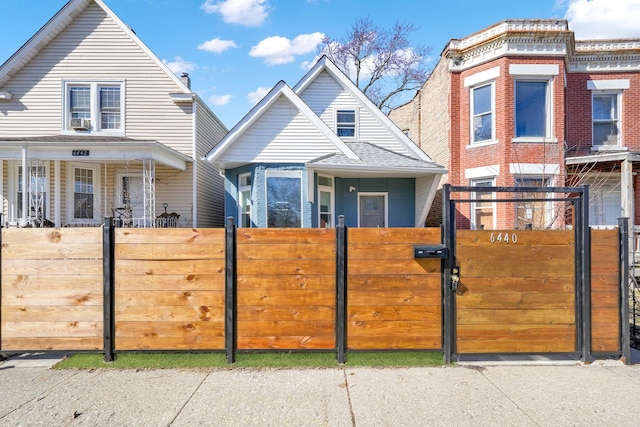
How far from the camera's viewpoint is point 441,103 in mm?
12930

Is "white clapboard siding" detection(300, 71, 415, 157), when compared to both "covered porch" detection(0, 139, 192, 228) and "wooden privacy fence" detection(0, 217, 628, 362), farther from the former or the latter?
"wooden privacy fence" detection(0, 217, 628, 362)

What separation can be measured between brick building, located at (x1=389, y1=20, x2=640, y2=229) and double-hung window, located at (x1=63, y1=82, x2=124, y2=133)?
12.1 metres

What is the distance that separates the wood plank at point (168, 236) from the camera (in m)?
3.99

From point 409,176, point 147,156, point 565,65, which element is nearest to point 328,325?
point 409,176

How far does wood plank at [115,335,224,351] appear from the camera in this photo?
3941 mm

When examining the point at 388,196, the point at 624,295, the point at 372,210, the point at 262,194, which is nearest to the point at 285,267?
the point at 624,295

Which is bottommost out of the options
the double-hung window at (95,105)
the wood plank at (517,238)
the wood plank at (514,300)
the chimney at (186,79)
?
the wood plank at (514,300)

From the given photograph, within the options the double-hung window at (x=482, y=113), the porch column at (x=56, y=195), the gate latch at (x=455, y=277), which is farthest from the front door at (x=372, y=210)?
the porch column at (x=56, y=195)

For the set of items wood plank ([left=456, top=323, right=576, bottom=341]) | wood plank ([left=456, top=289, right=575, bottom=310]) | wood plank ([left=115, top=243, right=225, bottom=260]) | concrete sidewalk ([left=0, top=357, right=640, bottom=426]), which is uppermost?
wood plank ([left=115, top=243, right=225, bottom=260])

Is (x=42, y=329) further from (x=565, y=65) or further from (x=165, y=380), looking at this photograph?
(x=565, y=65)

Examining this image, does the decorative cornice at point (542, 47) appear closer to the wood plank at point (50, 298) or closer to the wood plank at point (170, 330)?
the wood plank at point (170, 330)

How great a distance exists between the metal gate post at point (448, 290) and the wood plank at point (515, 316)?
13 centimetres

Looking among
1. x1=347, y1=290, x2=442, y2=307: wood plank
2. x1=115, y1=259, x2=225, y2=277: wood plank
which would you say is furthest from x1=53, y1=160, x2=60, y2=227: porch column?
x1=347, y1=290, x2=442, y2=307: wood plank

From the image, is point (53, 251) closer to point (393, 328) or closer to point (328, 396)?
point (328, 396)
